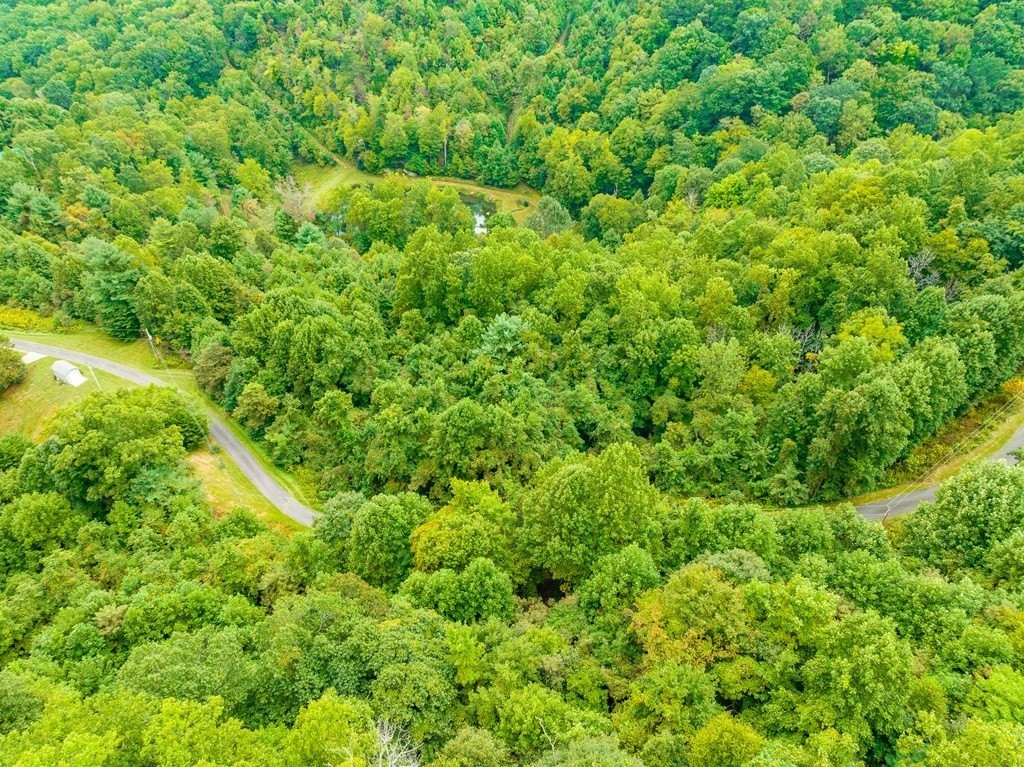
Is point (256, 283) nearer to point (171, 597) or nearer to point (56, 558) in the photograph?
point (56, 558)

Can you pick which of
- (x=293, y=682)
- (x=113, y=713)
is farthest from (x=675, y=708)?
(x=113, y=713)

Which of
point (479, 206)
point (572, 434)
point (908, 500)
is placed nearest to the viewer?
point (908, 500)

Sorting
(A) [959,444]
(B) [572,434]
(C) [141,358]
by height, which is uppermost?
(A) [959,444]

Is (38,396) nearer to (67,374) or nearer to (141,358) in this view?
(67,374)

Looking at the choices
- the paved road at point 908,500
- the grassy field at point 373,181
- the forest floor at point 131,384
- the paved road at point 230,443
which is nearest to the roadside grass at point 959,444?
the paved road at point 908,500

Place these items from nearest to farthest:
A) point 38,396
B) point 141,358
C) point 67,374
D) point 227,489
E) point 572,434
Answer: point 572,434 < point 227,489 < point 38,396 < point 67,374 < point 141,358

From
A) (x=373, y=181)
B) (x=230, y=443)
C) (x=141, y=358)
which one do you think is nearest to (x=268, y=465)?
(x=230, y=443)

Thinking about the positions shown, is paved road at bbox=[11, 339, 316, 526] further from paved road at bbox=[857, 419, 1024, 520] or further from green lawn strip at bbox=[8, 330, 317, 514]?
paved road at bbox=[857, 419, 1024, 520]

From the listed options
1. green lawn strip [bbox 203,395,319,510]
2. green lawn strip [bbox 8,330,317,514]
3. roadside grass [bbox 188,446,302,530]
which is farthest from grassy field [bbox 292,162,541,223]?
roadside grass [bbox 188,446,302,530]
